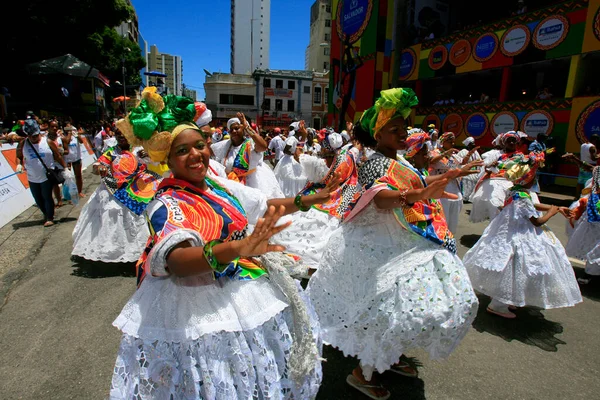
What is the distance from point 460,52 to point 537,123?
5714mm

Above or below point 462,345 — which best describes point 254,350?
above

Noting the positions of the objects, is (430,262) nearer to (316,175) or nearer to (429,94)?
(316,175)

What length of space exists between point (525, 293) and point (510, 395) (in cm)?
138

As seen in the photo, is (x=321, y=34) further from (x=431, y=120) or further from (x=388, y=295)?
(x=388, y=295)

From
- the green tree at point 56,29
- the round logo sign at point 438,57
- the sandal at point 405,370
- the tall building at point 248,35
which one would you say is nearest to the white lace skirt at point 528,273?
the sandal at point 405,370

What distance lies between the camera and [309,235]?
4738 millimetres

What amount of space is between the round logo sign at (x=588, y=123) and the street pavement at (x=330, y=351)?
11.5 meters

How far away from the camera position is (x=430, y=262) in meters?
2.48

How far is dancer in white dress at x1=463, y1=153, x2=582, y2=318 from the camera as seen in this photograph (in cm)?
374

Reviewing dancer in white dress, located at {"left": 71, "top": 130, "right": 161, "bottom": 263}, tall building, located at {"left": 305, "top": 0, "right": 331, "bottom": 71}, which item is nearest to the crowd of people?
dancer in white dress, located at {"left": 71, "top": 130, "right": 161, "bottom": 263}

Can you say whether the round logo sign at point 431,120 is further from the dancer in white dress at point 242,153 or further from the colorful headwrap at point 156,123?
A: the colorful headwrap at point 156,123

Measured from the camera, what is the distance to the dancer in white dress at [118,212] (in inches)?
198

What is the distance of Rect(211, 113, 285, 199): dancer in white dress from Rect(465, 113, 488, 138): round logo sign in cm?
1529

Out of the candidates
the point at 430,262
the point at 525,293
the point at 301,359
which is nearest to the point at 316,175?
the point at 525,293
